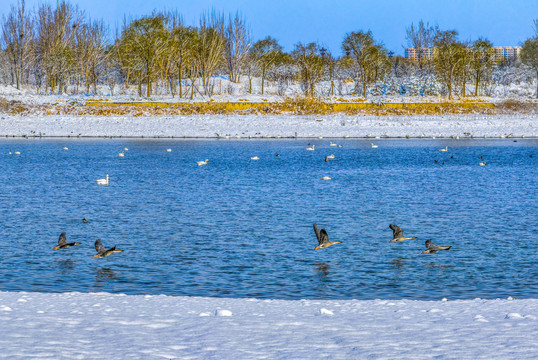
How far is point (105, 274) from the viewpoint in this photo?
1196 centimetres

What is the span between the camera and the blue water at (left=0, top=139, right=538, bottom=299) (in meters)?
11.3

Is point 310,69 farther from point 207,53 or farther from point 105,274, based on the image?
point 105,274

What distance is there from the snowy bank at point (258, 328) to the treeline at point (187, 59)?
224 feet

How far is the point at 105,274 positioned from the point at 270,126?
50470 millimetres

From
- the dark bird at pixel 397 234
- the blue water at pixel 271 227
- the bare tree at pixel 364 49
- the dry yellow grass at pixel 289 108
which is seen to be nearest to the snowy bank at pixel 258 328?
the blue water at pixel 271 227

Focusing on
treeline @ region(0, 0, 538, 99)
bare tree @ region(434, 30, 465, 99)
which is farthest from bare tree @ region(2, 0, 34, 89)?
bare tree @ region(434, 30, 465, 99)

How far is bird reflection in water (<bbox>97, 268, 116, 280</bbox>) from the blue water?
0.06 feet

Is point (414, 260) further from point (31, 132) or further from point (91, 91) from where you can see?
point (91, 91)

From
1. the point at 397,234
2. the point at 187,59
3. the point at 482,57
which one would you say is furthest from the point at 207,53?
the point at 397,234

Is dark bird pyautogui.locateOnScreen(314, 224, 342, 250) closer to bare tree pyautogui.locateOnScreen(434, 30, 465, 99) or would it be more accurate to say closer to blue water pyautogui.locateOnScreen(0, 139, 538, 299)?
blue water pyautogui.locateOnScreen(0, 139, 538, 299)

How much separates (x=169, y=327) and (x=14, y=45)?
285 feet

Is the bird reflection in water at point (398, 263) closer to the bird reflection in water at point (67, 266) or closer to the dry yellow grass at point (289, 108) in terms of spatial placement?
the bird reflection in water at point (67, 266)

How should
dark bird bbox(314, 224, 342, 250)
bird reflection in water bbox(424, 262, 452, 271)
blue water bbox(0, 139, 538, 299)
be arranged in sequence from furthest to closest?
dark bird bbox(314, 224, 342, 250), bird reflection in water bbox(424, 262, 452, 271), blue water bbox(0, 139, 538, 299)

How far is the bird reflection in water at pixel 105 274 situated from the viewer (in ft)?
38.5
